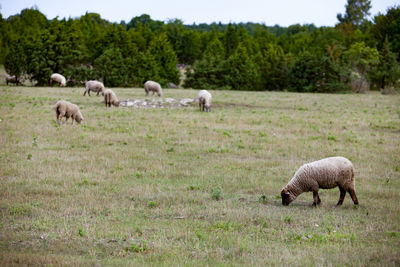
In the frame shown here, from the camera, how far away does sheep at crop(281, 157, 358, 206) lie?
10711 mm

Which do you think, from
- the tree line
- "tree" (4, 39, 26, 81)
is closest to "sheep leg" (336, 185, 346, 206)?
the tree line

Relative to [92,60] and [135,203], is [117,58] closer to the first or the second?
[92,60]

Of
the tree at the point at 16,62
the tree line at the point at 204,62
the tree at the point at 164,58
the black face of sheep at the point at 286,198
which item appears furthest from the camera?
the tree at the point at 164,58

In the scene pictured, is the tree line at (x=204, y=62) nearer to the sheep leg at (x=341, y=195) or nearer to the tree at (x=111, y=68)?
the tree at (x=111, y=68)

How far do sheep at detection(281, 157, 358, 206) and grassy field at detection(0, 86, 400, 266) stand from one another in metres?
0.37

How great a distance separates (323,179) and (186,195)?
3.67 metres

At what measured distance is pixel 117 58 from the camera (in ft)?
196

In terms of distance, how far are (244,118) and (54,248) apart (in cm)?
2041

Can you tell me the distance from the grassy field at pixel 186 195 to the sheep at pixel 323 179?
367mm

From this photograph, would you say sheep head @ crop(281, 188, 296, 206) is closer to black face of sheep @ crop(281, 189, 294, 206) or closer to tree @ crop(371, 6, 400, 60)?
black face of sheep @ crop(281, 189, 294, 206)

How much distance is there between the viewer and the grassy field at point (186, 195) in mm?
7402

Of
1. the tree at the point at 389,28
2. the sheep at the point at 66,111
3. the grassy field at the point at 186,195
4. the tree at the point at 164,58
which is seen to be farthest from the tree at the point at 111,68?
the tree at the point at 389,28

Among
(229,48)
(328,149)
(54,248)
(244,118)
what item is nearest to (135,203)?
(54,248)

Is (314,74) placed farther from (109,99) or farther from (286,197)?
(286,197)
